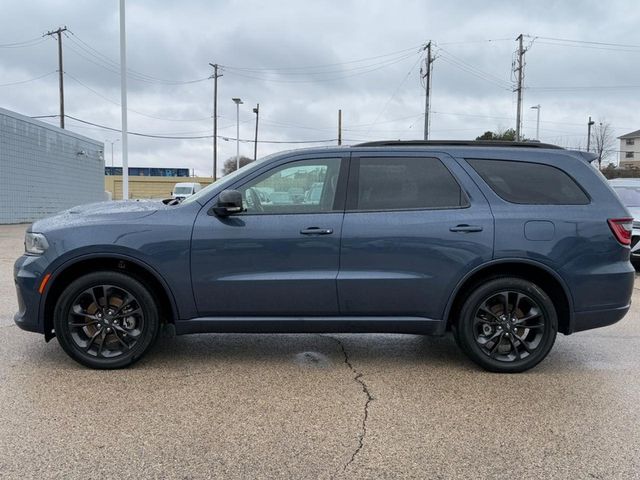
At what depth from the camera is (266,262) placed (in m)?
4.10

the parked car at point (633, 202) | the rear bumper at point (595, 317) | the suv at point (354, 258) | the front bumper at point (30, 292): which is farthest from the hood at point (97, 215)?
the parked car at point (633, 202)

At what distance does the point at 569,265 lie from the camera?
415cm

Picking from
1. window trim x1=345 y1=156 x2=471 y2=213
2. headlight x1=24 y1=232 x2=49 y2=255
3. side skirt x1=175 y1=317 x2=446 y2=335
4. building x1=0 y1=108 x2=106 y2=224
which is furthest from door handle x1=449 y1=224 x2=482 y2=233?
building x1=0 y1=108 x2=106 y2=224

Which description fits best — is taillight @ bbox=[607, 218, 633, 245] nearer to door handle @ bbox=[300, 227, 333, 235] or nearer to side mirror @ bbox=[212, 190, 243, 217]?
door handle @ bbox=[300, 227, 333, 235]

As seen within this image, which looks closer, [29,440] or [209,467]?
[209,467]

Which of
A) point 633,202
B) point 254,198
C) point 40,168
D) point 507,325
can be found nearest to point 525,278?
point 507,325

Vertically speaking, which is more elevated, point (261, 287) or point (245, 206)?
point (245, 206)

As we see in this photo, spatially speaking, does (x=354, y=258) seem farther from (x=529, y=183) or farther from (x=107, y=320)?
(x=107, y=320)

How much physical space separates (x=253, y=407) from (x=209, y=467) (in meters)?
0.78

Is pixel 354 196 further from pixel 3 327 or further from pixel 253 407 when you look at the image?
pixel 3 327

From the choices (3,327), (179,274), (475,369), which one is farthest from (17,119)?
(475,369)

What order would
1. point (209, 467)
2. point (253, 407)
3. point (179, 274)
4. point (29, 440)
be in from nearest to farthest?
point (209, 467) < point (29, 440) < point (253, 407) < point (179, 274)

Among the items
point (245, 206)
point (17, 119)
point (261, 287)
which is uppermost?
point (17, 119)

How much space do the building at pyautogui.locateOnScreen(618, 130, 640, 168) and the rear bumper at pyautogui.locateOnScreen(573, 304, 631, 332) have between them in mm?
89391
